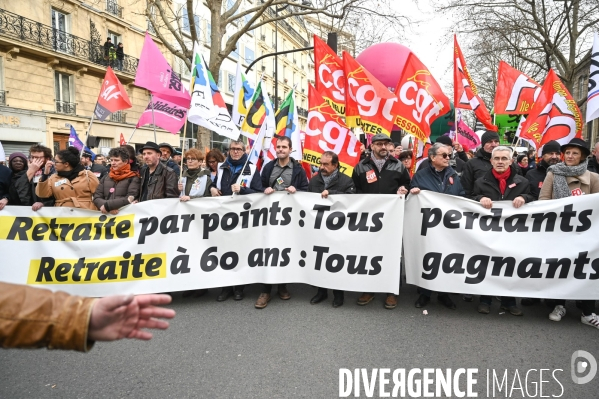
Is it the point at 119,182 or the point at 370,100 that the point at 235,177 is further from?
the point at 370,100

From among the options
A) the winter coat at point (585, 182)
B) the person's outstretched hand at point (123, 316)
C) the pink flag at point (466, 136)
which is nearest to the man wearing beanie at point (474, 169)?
the winter coat at point (585, 182)

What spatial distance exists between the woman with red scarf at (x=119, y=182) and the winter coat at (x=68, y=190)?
0.57 ft

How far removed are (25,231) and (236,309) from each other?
263 cm

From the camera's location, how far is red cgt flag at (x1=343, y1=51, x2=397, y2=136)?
586 cm

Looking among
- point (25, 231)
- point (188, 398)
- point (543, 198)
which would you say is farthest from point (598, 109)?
point (25, 231)

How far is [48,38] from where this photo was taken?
69.4 ft

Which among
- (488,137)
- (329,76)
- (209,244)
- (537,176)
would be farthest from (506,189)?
(209,244)

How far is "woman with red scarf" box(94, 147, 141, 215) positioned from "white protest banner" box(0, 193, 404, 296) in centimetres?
30

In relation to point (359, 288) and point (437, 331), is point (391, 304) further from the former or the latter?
point (437, 331)

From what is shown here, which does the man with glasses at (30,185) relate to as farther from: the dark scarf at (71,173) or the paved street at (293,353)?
the paved street at (293,353)

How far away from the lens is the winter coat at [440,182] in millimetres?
4902

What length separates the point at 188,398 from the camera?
2898 mm

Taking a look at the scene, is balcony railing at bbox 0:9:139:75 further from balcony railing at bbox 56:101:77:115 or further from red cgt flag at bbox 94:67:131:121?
red cgt flag at bbox 94:67:131:121

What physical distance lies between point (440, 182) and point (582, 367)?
7.61 ft
